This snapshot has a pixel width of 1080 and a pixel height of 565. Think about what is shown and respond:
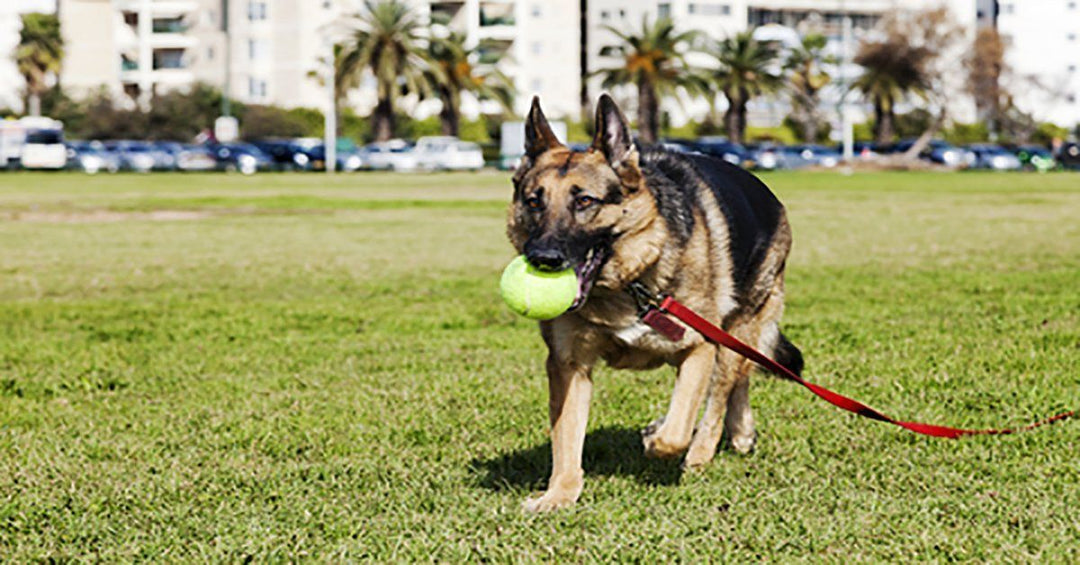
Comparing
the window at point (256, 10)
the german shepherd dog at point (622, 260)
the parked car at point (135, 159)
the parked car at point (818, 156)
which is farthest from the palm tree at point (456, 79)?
the german shepherd dog at point (622, 260)

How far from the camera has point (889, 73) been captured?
8600 centimetres

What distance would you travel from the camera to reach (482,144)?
8856 centimetres

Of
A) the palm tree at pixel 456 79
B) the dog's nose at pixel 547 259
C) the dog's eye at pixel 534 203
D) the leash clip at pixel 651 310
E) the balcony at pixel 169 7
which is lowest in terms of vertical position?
the leash clip at pixel 651 310

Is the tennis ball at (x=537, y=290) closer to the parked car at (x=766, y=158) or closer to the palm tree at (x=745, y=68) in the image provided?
the parked car at (x=766, y=158)

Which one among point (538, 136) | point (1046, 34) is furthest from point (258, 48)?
point (538, 136)

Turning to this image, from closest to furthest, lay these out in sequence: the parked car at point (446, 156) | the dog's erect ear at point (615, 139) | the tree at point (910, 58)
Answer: the dog's erect ear at point (615, 139) → the parked car at point (446, 156) → the tree at point (910, 58)

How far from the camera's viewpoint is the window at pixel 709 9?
118812 millimetres

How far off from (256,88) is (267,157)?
33.9 m

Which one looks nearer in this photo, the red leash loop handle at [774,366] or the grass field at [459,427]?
the grass field at [459,427]

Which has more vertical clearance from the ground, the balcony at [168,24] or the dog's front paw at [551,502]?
the balcony at [168,24]

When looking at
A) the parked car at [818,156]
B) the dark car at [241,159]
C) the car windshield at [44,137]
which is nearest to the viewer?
the dark car at [241,159]

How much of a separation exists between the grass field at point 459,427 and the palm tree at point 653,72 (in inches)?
2527

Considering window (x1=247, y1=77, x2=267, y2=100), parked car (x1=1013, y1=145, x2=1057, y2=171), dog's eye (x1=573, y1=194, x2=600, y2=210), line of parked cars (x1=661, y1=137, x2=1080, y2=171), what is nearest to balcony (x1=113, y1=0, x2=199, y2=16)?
window (x1=247, y1=77, x2=267, y2=100)

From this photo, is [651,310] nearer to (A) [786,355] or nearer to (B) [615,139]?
(B) [615,139]
